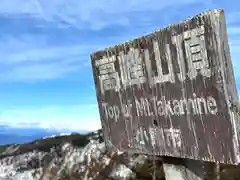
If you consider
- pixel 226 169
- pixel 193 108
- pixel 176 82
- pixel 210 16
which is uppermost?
pixel 210 16

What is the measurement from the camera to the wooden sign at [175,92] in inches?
126

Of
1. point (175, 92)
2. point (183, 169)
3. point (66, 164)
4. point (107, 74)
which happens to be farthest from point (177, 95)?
point (66, 164)

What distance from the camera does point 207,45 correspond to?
3217 mm

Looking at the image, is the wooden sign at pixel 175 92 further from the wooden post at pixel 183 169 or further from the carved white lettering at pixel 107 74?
the wooden post at pixel 183 169

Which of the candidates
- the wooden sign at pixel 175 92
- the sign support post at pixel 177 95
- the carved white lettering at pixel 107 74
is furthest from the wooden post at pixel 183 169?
the carved white lettering at pixel 107 74

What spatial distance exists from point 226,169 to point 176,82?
372cm

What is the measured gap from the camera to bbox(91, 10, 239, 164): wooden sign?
10.5 ft

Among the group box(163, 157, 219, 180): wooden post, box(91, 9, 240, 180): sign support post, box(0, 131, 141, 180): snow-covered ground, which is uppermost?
box(91, 9, 240, 180): sign support post

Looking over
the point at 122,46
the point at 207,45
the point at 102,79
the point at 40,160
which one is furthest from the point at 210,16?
the point at 40,160

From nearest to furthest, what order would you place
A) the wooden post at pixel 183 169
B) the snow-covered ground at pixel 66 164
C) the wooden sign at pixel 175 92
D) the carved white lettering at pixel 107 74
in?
the wooden sign at pixel 175 92 → the wooden post at pixel 183 169 → the carved white lettering at pixel 107 74 → the snow-covered ground at pixel 66 164

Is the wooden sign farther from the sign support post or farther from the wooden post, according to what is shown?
the wooden post

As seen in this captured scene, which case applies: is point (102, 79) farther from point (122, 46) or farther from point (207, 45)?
point (207, 45)

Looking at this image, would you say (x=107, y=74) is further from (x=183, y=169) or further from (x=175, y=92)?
(x=183, y=169)

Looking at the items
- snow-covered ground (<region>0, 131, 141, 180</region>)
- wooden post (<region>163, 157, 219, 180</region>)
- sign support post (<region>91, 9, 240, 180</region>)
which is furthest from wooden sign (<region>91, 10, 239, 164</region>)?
snow-covered ground (<region>0, 131, 141, 180</region>)
